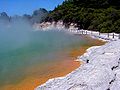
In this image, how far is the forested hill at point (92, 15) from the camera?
1955 inches

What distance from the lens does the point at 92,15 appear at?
199 feet

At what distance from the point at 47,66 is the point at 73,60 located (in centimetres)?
254

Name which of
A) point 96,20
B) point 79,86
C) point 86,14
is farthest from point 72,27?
point 79,86

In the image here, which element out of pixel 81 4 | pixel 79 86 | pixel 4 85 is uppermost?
pixel 81 4

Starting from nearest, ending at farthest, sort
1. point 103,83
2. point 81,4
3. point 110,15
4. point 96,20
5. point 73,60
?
point 103,83
point 73,60
point 110,15
point 96,20
point 81,4

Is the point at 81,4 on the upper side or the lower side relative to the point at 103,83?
upper

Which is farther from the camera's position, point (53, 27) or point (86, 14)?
point (53, 27)

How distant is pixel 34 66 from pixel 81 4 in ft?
173

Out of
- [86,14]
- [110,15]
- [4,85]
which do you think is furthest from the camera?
[86,14]

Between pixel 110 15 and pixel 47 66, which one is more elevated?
pixel 110 15

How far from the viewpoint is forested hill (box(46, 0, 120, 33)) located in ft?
163

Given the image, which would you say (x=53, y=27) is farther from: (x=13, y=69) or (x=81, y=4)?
(x=13, y=69)

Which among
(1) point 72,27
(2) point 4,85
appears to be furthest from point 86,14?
(2) point 4,85

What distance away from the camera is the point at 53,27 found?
76000mm
